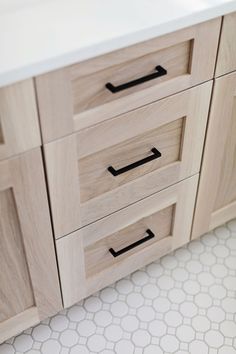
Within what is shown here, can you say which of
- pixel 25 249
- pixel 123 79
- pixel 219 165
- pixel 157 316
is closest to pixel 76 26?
pixel 123 79

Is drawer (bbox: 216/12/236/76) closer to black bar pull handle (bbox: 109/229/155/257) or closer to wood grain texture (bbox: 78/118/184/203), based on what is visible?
wood grain texture (bbox: 78/118/184/203)

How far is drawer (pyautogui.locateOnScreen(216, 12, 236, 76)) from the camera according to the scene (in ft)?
3.31

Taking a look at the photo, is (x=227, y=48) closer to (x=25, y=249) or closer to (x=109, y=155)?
(x=109, y=155)

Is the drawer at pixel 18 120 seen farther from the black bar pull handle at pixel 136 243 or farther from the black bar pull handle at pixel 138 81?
the black bar pull handle at pixel 136 243

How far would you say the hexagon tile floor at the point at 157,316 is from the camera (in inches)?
51.8

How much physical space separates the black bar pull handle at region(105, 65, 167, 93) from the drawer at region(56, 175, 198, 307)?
0.35 meters

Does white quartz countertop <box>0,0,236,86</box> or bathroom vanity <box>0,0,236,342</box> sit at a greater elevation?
white quartz countertop <box>0,0,236,86</box>

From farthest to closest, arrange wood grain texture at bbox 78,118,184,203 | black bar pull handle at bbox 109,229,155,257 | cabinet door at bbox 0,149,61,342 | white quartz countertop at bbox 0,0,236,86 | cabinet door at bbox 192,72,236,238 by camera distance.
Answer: black bar pull handle at bbox 109,229,155,257 → cabinet door at bbox 192,72,236,238 → wood grain texture at bbox 78,118,184,203 → cabinet door at bbox 0,149,61,342 → white quartz countertop at bbox 0,0,236,86

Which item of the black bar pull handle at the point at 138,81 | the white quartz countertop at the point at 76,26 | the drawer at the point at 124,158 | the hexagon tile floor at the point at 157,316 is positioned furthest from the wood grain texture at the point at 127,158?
the hexagon tile floor at the point at 157,316

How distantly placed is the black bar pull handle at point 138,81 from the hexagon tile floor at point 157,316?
71 cm

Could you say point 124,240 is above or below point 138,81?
below

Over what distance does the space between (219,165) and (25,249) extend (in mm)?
575

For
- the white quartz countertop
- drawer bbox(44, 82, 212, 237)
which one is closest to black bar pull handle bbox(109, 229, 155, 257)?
drawer bbox(44, 82, 212, 237)

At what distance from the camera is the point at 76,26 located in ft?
2.93
